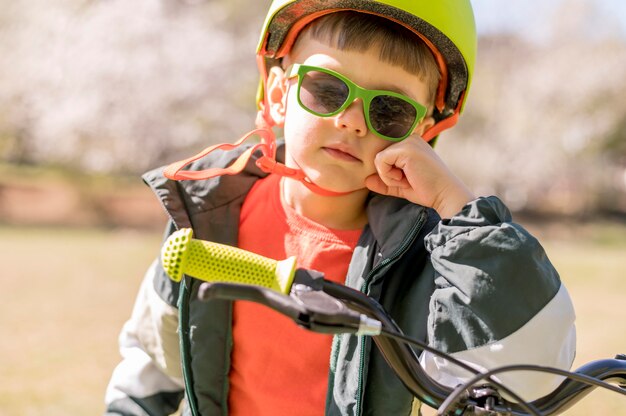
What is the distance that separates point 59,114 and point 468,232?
20.9m

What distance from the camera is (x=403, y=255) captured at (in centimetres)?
238

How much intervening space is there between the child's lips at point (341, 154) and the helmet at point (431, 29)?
0.42 meters

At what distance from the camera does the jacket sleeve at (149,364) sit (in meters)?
2.65

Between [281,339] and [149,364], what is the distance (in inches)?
18.9

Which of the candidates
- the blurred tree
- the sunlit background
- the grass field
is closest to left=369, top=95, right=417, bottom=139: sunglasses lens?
the grass field

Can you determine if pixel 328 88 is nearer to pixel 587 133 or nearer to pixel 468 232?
pixel 468 232

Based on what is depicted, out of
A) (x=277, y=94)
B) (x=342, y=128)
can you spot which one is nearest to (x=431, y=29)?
(x=342, y=128)

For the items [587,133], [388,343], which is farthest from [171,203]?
[587,133]

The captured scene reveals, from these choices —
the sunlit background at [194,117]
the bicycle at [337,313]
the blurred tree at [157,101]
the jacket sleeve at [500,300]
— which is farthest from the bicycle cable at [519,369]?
the blurred tree at [157,101]

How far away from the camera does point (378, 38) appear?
2.43 m

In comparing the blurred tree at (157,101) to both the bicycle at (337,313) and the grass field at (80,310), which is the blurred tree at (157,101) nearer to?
the grass field at (80,310)

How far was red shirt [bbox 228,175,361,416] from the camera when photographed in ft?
8.35

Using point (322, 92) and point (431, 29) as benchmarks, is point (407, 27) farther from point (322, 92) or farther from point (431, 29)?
point (322, 92)

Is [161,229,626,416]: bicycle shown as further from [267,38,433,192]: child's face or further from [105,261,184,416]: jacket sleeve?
[105,261,184,416]: jacket sleeve
